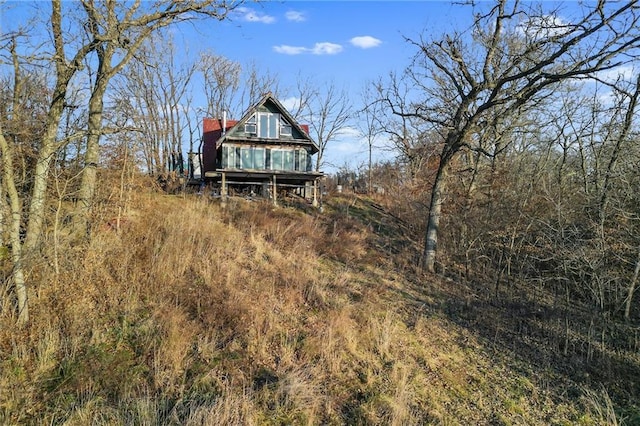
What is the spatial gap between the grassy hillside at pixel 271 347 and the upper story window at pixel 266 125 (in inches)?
525

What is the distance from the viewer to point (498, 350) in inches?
325

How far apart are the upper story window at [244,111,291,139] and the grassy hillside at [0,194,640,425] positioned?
1334cm

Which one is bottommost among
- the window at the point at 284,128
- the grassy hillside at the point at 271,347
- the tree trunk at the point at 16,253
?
the grassy hillside at the point at 271,347

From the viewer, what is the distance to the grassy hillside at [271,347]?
5523 mm

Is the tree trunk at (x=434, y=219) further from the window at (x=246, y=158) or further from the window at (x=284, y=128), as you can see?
the window at (x=246, y=158)

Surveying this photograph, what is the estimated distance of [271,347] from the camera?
6.97 meters

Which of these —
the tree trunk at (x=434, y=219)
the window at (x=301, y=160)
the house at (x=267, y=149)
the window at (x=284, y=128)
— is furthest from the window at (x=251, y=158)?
the tree trunk at (x=434, y=219)

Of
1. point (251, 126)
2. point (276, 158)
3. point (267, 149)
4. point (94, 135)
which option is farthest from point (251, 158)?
point (94, 135)

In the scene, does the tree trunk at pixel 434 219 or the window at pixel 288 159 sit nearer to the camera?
the tree trunk at pixel 434 219

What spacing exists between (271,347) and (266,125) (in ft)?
61.0

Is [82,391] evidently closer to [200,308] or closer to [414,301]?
[200,308]

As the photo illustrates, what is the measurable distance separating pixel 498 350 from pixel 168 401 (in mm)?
6332

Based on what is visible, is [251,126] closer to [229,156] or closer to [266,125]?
[266,125]

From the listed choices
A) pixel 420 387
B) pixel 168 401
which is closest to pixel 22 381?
pixel 168 401
